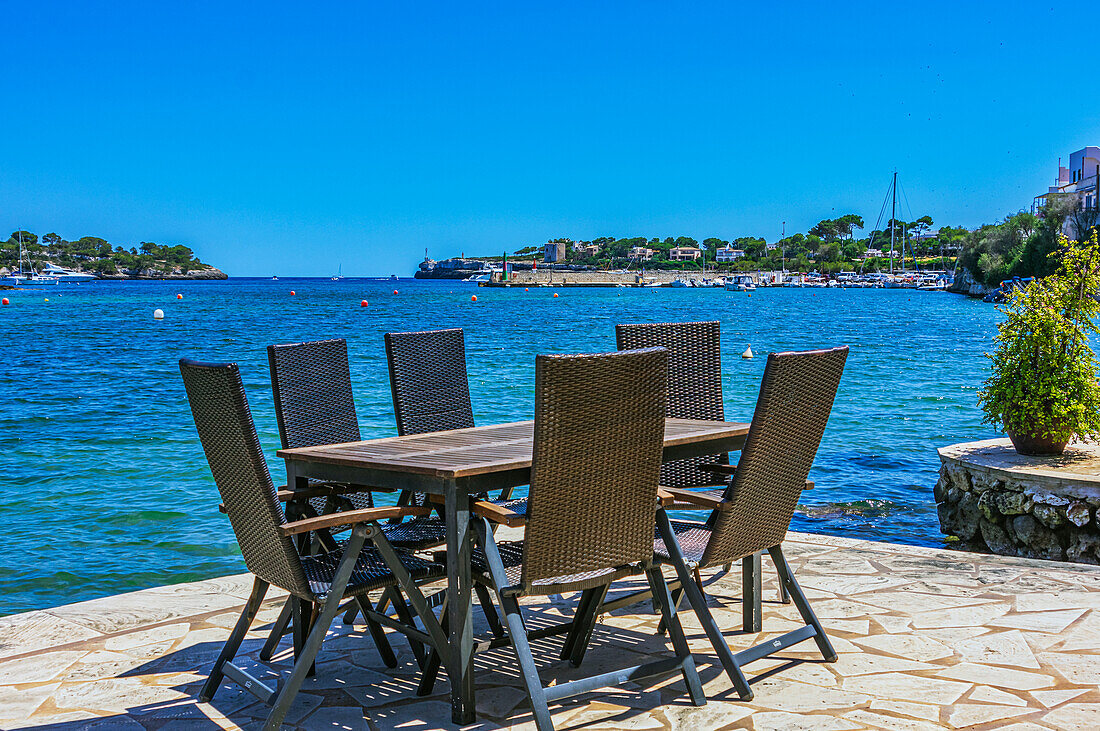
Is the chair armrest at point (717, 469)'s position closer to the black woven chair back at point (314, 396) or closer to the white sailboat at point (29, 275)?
the black woven chair back at point (314, 396)

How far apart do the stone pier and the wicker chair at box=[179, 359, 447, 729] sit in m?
4.77

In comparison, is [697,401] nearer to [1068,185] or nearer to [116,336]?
[116,336]

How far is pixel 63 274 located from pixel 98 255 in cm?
1266

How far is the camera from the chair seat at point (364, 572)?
8.95 ft

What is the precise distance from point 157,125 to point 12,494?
77032 millimetres

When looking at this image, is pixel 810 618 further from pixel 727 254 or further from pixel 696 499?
pixel 727 254

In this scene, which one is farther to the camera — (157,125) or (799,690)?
(157,125)

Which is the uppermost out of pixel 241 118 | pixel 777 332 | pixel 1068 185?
pixel 241 118

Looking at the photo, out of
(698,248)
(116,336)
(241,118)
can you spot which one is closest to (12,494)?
(116,336)

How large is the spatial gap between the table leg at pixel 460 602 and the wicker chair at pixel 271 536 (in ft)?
0.32

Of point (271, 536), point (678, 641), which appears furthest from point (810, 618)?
point (271, 536)

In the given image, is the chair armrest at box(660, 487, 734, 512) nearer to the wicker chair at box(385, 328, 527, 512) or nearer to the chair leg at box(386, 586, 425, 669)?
the chair leg at box(386, 586, 425, 669)

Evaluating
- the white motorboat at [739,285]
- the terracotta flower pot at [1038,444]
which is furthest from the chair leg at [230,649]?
the white motorboat at [739,285]

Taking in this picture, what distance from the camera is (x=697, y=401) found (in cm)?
443
